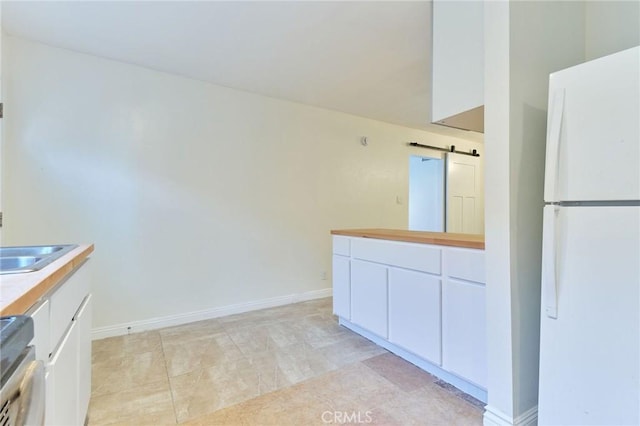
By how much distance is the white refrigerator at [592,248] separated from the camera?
1.11 m

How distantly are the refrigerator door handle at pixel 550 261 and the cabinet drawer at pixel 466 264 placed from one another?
37cm

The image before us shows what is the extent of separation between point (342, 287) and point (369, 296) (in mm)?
387

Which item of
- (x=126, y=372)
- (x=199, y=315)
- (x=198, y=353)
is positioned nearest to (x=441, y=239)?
(x=198, y=353)

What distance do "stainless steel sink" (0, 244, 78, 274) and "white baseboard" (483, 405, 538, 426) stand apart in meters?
2.02

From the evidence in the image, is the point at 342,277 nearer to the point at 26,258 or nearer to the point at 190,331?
the point at 190,331

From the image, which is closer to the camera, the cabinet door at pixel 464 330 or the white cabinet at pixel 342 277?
the cabinet door at pixel 464 330

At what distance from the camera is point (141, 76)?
285 centimetres

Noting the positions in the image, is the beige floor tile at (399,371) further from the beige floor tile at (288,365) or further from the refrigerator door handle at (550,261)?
the refrigerator door handle at (550,261)

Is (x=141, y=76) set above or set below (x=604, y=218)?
above

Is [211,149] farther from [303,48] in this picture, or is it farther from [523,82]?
[523,82]

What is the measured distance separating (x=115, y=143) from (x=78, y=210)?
647 mm

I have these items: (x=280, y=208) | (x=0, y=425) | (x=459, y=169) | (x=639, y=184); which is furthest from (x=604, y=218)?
(x=459, y=169)

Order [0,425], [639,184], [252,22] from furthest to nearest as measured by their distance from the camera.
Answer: [252,22], [639,184], [0,425]

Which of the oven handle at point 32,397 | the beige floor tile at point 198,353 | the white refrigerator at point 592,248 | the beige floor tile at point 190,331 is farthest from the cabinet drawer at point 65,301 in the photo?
the white refrigerator at point 592,248
